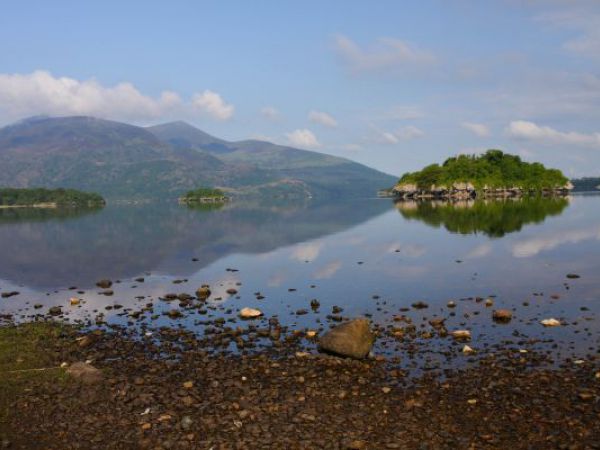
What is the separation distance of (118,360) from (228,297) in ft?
59.8

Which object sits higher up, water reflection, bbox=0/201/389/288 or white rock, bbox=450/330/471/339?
white rock, bbox=450/330/471/339

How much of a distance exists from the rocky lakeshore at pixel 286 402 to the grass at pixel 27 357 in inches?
5.0

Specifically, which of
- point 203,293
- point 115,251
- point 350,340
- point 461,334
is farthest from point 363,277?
point 115,251

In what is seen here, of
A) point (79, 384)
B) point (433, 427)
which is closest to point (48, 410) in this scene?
point (79, 384)

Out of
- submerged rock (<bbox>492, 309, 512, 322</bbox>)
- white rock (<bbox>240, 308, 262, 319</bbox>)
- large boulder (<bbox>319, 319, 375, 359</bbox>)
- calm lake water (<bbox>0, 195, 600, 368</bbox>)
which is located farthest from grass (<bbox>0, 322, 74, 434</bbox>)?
submerged rock (<bbox>492, 309, 512, 322</bbox>)

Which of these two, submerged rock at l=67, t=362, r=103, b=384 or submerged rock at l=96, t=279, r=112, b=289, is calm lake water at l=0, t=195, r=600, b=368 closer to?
submerged rock at l=96, t=279, r=112, b=289

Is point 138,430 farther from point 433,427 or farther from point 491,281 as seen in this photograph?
point 491,281

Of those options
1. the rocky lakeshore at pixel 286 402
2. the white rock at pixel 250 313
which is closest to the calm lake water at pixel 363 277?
the white rock at pixel 250 313

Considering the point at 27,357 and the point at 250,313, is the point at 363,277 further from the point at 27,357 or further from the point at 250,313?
the point at 27,357

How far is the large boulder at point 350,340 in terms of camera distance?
27328 millimetres

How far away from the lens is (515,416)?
1983cm

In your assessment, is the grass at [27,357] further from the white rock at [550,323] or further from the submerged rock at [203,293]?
the white rock at [550,323]

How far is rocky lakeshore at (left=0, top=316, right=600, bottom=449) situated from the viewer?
18.6 meters

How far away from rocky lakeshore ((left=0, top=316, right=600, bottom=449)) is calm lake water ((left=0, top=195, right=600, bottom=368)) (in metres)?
3.52
